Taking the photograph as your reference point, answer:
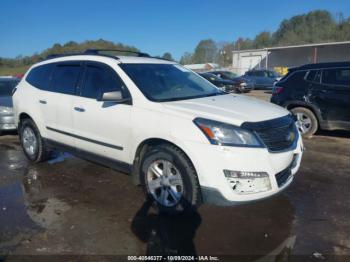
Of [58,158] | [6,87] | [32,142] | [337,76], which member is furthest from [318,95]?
[6,87]

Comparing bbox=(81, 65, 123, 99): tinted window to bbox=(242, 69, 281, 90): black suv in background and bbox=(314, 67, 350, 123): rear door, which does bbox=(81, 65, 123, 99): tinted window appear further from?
bbox=(242, 69, 281, 90): black suv in background

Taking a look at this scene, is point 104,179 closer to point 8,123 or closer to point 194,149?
point 194,149

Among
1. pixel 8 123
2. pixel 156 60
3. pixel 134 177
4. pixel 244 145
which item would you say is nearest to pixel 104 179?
pixel 134 177

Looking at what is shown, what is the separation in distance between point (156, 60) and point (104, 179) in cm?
200

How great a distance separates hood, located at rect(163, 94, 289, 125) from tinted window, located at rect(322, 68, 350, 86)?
3840 mm

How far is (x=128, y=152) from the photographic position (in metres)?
4.09

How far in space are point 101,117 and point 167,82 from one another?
1.01 meters

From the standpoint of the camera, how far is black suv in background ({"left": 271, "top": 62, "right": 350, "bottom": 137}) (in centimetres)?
710

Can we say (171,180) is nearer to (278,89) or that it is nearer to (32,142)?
(32,142)

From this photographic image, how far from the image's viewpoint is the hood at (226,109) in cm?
349

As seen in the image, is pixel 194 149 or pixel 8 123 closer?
pixel 194 149

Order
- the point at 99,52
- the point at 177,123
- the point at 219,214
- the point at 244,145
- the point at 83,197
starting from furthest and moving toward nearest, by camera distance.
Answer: the point at 99,52 → the point at 83,197 → the point at 219,214 → the point at 177,123 → the point at 244,145

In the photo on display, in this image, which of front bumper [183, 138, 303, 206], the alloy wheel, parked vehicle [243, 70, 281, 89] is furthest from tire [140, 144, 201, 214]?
parked vehicle [243, 70, 281, 89]

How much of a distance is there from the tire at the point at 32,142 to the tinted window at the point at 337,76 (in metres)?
6.02
